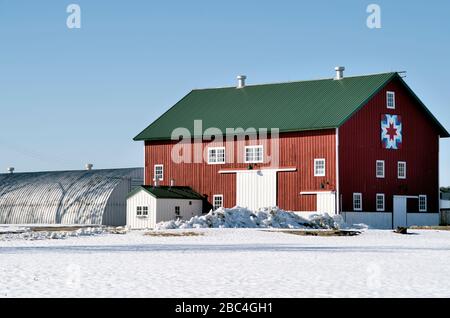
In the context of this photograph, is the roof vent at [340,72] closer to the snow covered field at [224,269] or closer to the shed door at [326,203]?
the shed door at [326,203]

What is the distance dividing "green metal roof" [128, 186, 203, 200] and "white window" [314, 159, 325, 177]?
26.9 ft

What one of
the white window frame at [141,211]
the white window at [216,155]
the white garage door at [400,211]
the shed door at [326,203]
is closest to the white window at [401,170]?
the white garage door at [400,211]

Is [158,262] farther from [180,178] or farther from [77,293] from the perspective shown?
[180,178]

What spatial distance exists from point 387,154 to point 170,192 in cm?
1319

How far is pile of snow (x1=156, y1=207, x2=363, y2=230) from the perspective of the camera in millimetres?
46688

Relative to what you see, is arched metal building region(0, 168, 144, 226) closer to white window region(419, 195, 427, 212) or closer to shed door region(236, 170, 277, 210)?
shed door region(236, 170, 277, 210)

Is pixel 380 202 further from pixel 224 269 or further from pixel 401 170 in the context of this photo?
pixel 224 269

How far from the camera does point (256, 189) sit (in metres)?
53.7

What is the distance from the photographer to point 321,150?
51.2 meters

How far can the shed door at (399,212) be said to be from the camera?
53.4m

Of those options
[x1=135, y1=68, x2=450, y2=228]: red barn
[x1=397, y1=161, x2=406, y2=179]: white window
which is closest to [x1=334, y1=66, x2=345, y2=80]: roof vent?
[x1=135, y1=68, x2=450, y2=228]: red barn

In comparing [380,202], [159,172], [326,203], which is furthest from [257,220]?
[159,172]
